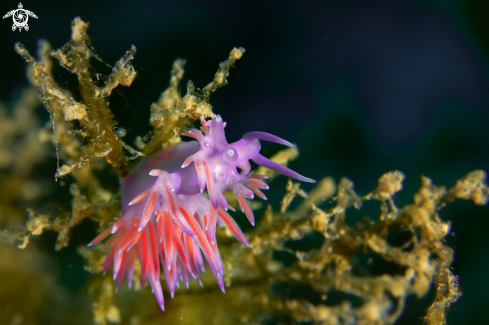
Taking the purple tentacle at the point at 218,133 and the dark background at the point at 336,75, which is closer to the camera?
the purple tentacle at the point at 218,133

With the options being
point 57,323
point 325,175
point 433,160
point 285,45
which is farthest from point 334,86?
point 57,323

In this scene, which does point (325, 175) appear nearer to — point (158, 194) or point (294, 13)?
point (294, 13)

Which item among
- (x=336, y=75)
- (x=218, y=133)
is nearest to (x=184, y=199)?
(x=218, y=133)

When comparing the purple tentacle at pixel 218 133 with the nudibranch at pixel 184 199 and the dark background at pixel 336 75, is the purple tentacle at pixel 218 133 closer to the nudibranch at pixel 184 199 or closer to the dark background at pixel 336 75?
Answer: the nudibranch at pixel 184 199

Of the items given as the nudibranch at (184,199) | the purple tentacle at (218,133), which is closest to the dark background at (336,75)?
the nudibranch at (184,199)

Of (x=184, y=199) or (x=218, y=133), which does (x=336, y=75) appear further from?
(x=184, y=199)

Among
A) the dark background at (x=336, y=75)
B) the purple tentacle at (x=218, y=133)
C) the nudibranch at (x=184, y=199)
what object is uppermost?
the dark background at (x=336, y=75)

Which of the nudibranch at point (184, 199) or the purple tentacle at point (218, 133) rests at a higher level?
the purple tentacle at point (218, 133)
